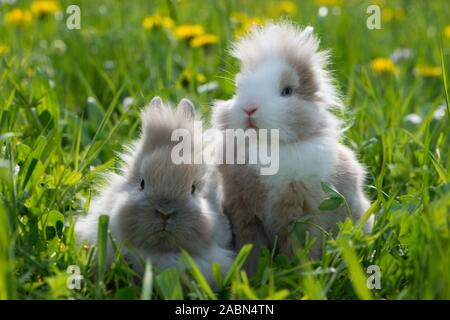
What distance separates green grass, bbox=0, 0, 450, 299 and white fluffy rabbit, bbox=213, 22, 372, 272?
12 centimetres

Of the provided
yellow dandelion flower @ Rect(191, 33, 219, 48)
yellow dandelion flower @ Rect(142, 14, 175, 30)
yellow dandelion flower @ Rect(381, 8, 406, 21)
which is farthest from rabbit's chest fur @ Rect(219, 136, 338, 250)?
yellow dandelion flower @ Rect(381, 8, 406, 21)

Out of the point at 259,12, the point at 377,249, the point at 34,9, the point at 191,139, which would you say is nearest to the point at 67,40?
the point at 34,9

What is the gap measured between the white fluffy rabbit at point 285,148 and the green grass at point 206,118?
12cm

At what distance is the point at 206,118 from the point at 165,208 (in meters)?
1.06

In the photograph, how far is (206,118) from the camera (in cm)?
369

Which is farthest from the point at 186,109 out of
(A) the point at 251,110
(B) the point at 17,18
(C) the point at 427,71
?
(B) the point at 17,18

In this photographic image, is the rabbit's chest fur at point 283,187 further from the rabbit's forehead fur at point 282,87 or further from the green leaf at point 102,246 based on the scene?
the green leaf at point 102,246

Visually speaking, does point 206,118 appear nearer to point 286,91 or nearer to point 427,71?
point 286,91

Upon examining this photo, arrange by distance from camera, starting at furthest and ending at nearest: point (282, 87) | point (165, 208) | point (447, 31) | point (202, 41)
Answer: point (447, 31) < point (202, 41) < point (282, 87) < point (165, 208)

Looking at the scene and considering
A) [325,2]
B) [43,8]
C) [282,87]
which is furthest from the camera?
[325,2]

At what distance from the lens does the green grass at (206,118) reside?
8.21 feet

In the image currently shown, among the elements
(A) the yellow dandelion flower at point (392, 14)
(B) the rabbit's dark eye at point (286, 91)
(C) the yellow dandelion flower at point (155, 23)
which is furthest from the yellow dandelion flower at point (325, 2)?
(B) the rabbit's dark eye at point (286, 91)

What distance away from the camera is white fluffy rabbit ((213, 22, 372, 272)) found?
9.39ft

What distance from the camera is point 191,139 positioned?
9.53 feet
